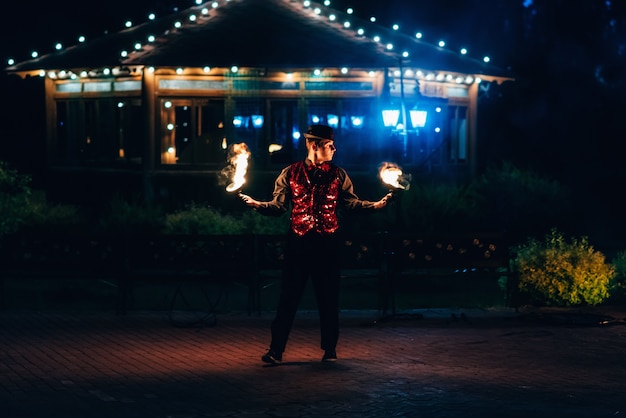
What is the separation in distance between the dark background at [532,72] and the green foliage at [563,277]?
2107cm

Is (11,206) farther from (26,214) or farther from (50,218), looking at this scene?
(50,218)

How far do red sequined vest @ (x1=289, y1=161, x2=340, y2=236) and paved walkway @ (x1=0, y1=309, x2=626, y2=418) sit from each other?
121 cm

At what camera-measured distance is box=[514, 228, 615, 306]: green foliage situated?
13867 mm

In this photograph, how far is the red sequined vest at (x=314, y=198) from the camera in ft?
33.4

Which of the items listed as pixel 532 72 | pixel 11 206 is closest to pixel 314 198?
pixel 11 206

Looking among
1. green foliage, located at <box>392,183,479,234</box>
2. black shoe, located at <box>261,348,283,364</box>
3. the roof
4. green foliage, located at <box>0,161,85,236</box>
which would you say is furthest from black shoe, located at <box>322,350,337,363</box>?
the roof

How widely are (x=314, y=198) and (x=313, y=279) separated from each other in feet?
2.32

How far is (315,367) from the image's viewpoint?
32.9 feet

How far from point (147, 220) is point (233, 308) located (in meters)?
4.24

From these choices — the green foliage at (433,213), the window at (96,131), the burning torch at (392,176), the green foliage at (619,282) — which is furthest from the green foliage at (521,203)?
the burning torch at (392,176)

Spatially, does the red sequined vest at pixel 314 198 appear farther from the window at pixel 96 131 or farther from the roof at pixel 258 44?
the window at pixel 96 131

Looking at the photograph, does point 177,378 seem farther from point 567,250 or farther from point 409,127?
point 409,127

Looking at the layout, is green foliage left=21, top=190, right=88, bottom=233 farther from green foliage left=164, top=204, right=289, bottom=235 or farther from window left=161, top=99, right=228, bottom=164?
window left=161, top=99, right=228, bottom=164

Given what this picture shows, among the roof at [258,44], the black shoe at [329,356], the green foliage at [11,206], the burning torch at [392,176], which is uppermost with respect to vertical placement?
the roof at [258,44]
